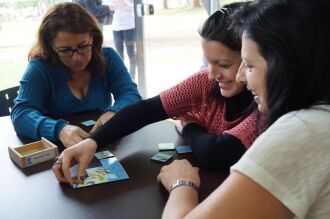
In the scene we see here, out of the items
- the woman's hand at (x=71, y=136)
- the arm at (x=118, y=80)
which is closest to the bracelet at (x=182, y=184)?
the woman's hand at (x=71, y=136)

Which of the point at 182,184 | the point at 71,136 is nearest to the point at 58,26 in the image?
the point at 71,136

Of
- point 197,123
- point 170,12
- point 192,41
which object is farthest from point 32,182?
point 192,41

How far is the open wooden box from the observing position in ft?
4.29

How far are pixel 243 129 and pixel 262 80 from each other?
0.40m

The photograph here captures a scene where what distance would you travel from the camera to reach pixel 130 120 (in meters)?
1.52

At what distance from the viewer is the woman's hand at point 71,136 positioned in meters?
1.46

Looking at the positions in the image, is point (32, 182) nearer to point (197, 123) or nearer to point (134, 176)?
point (134, 176)

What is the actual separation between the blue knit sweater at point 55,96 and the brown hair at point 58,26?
6 centimetres

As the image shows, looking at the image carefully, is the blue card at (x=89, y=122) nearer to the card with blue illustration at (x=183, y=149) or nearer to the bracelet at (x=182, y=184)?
the card with blue illustration at (x=183, y=149)

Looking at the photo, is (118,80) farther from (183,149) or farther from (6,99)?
(183,149)

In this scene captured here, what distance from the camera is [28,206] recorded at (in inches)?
41.8

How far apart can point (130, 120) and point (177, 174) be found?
465mm

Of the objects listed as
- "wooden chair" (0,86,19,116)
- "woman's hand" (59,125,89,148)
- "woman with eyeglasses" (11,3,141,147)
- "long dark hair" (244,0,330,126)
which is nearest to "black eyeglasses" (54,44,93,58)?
"woman with eyeglasses" (11,3,141,147)

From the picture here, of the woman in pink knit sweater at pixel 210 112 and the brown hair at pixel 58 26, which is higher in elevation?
the brown hair at pixel 58 26
